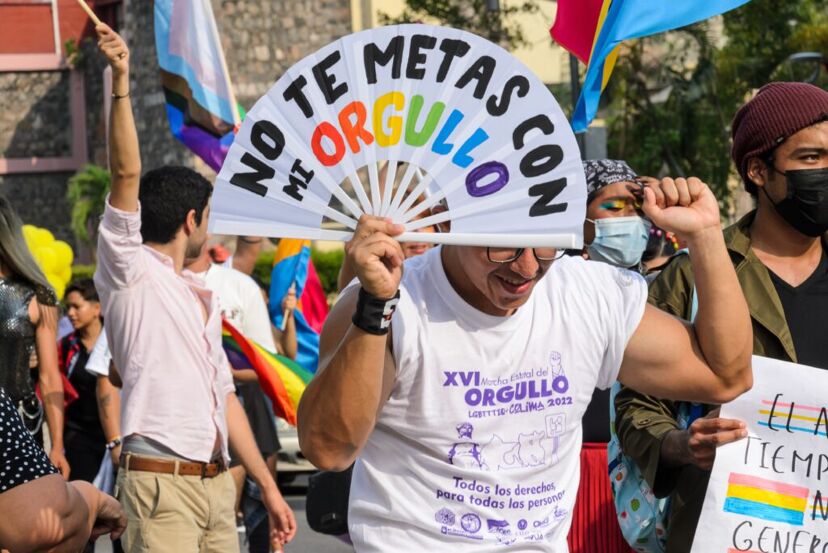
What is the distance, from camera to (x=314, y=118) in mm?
A: 3197

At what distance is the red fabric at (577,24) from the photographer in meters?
4.86

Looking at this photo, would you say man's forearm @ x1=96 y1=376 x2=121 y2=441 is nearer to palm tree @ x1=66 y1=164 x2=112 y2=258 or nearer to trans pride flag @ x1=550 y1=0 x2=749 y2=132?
trans pride flag @ x1=550 y1=0 x2=749 y2=132

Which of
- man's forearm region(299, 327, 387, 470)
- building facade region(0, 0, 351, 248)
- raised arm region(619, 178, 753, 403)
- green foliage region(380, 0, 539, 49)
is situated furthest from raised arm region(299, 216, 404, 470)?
building facade region(0, 0, 351, 248)

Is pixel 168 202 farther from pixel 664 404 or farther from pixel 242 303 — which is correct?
pixel 242 303

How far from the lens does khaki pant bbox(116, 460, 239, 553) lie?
5371mm

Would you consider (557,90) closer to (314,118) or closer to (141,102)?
(141,102)

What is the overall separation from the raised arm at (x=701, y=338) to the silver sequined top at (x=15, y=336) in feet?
10.7

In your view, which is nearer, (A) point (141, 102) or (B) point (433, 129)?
(B) point (433, 129)

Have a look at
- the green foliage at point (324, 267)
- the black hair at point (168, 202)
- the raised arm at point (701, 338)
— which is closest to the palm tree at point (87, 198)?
the green foliage at point (324, 267)

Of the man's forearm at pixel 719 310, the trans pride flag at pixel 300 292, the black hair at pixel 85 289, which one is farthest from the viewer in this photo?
the trans pride flag at pixel 300 292

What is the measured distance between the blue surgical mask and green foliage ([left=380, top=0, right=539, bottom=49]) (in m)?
18.9

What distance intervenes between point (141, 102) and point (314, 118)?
33859 millimetres

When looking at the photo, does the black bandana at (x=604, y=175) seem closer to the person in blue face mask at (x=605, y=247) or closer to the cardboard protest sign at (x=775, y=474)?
the person in blue face mask at (x=605, y=247)

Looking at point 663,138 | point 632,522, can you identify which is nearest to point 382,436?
point 632,522
